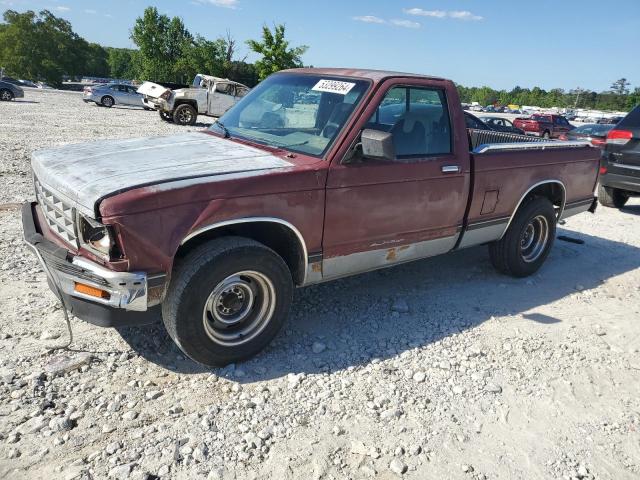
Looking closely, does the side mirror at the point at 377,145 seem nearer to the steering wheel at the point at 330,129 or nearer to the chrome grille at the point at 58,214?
the steering wheel at the point at 330,129

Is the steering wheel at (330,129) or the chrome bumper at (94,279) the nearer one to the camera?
the chrome bumper at (94,279)

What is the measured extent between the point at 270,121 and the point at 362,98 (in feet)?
2.68

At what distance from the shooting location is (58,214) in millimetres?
3121

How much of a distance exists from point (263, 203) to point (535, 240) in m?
3.74

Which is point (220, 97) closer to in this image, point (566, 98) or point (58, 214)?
point (58, 214)

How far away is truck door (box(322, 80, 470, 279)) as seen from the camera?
11.7 ft

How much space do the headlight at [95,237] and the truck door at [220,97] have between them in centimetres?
1807

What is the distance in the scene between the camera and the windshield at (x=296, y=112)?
3662 millimetres

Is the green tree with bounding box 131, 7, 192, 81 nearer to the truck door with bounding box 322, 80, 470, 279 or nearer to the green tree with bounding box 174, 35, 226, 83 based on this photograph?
the green tree with bounding box 174, 35, 226, 83

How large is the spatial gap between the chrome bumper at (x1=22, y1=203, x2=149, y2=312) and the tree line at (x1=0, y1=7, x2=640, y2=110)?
41634mm

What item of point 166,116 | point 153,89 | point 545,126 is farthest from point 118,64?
point 545,126

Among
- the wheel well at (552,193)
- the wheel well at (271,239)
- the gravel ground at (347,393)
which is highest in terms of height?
the wheel well at (552,193)

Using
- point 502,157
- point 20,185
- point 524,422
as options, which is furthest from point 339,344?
point 20,185

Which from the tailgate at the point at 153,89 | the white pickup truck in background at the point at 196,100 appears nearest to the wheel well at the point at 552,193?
the white pickup truck in background at the point at 196,100
